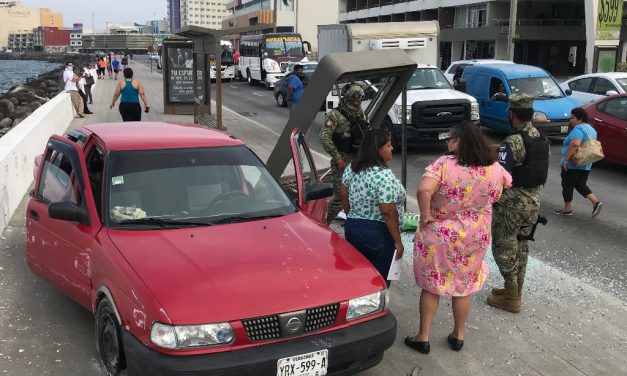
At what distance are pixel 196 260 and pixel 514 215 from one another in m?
2.77

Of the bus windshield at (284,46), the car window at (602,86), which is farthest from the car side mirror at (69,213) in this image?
the bus windshield at (284,46)

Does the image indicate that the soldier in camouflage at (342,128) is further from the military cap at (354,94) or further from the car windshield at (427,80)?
the car windshield at (427,80)

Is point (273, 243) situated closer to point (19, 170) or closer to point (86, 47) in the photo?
point (19, 170)

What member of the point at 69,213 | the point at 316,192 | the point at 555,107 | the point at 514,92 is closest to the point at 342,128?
the point at 316,192

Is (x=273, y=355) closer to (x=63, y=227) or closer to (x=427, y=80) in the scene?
(x=63, y=227)

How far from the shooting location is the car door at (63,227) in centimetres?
454

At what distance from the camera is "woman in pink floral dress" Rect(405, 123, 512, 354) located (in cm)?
435

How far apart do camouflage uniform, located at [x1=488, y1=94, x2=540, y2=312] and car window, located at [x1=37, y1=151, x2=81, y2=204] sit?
11.2ft

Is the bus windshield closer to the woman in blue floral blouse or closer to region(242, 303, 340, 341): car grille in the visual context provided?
the woman in blue floral blouse

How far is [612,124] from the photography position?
11492mm

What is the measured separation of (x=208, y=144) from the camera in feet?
16.8

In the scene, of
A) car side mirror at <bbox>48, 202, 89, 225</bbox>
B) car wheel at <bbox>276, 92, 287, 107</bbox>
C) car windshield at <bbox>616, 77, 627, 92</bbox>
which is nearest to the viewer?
car side mirror at <bbox>48, 202, 89, 225</bbox>

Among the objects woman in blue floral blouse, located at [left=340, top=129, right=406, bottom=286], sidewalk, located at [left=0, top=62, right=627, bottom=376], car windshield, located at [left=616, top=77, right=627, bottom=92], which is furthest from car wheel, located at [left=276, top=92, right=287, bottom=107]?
woman in blue floral blouse, located at [left=340, top=129, right=406, bottom=286]

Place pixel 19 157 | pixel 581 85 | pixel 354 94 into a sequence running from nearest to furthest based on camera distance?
pixel 354 94 < pixel 19 157 < pixel 581 85
